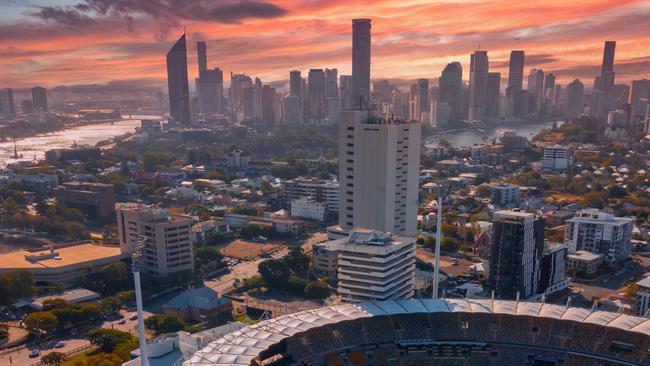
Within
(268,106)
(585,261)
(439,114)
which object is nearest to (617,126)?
(439,114)

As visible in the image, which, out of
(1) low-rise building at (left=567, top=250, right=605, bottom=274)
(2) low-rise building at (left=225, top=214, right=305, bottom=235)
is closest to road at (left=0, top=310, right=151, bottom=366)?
(2) low-rise building at (left=225, top=214, right=305, bottom=235)

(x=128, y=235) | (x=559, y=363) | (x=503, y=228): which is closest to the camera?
(x=559, y=363)

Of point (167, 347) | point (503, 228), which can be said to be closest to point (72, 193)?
point (167, 347)

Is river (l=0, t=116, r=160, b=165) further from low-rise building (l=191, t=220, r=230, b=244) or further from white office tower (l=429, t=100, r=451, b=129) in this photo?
white office tower (l=429, t=100, r=451, b=129)

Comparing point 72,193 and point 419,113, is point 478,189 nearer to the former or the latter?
point 72,193

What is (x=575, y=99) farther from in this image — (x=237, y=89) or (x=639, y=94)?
(x=237, y=89)

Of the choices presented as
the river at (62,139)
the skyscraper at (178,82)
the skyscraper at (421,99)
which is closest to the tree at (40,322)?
the river at (62,139)
